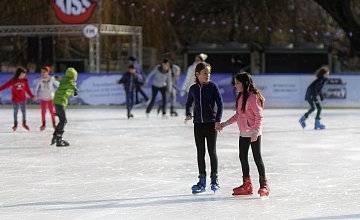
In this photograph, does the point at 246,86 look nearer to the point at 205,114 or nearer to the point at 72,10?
the point at 205,114

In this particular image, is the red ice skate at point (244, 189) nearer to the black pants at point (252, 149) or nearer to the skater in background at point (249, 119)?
the skater in background at point (249, 119)

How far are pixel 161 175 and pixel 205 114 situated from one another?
1.36 meters

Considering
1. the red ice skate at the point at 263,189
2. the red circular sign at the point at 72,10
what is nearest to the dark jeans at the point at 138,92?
the red circular sign at the point at 72,10

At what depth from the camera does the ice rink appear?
6.12 metres

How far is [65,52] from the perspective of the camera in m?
26.3

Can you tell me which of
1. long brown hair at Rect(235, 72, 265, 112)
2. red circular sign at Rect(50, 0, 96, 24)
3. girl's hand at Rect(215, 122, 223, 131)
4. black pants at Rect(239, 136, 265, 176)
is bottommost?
black pants at Rect(239, 136, 265, 176)

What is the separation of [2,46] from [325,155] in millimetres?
20411

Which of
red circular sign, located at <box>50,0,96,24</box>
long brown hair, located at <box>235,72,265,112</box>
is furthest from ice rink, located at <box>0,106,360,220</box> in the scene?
red circular sign, located at <box>50,0,96,24</box>

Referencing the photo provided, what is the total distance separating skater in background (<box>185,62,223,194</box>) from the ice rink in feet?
0.49

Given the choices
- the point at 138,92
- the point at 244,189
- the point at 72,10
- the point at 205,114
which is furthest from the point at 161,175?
the point at 72,10

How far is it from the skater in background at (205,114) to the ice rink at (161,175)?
5.9 inches

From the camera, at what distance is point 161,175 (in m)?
8.07

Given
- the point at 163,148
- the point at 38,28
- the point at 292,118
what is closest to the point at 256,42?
the point at 38,28

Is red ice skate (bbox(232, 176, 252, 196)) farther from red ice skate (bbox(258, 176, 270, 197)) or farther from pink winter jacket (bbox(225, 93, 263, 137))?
pink winter jacket (bbox(225, 93, 263, 137))
